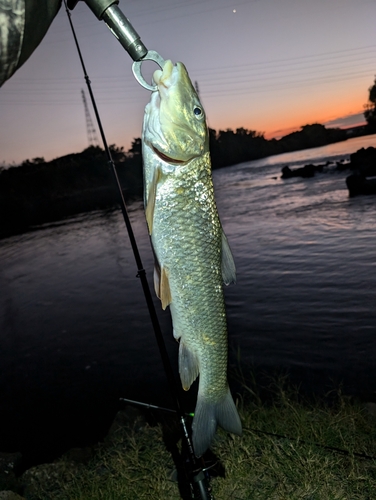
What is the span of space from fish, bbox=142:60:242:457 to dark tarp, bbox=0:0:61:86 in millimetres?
732

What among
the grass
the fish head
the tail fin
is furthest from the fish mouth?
the grass

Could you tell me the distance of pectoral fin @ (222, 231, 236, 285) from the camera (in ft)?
7.01

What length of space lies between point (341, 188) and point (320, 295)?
63.6 ft

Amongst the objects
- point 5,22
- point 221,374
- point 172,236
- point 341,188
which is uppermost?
point 5,22

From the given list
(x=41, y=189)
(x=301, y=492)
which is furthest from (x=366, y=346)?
(x=41, y=189)

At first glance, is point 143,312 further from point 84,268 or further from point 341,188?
point 341,188

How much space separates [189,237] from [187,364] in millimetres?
668

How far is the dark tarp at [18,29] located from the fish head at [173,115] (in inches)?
28.4

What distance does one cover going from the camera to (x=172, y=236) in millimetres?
1972

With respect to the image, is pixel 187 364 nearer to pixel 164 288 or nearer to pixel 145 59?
pixel 164 288

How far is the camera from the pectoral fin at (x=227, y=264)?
214cm

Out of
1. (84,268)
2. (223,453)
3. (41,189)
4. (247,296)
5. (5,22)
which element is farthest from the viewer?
(41,189)

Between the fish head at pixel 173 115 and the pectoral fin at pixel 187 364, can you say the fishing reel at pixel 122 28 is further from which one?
the pectoral fin at pixel 187 364

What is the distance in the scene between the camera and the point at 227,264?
7.15ft
